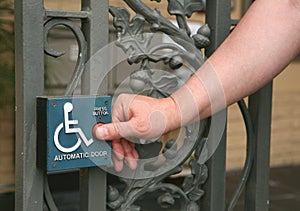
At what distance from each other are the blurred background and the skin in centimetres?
177

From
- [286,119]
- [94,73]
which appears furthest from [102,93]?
[286,119]

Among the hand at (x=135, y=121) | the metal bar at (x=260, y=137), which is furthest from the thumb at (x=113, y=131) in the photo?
the metal bar at (x=260, y=137)

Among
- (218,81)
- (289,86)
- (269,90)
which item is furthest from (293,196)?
(218,81)

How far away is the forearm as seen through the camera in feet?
5.54

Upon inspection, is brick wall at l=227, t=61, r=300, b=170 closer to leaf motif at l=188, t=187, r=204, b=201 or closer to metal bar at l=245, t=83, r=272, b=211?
metal bar at l=245, t=83, r=272, b=211

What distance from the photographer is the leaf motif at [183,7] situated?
183 cm

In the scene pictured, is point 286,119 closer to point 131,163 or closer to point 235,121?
point 235,121

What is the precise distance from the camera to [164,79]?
1.81 meters

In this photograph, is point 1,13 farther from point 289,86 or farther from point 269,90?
point 289,86

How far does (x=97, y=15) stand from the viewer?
165cm

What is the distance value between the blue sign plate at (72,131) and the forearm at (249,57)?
25 cm

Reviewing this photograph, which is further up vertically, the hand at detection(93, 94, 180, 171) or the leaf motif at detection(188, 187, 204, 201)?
the hand at detection(93, 94, 180, 171)

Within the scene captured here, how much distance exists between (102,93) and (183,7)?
1.32ft

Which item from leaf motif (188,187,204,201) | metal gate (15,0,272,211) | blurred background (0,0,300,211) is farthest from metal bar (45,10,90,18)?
blurred background (0,0,300,211)
